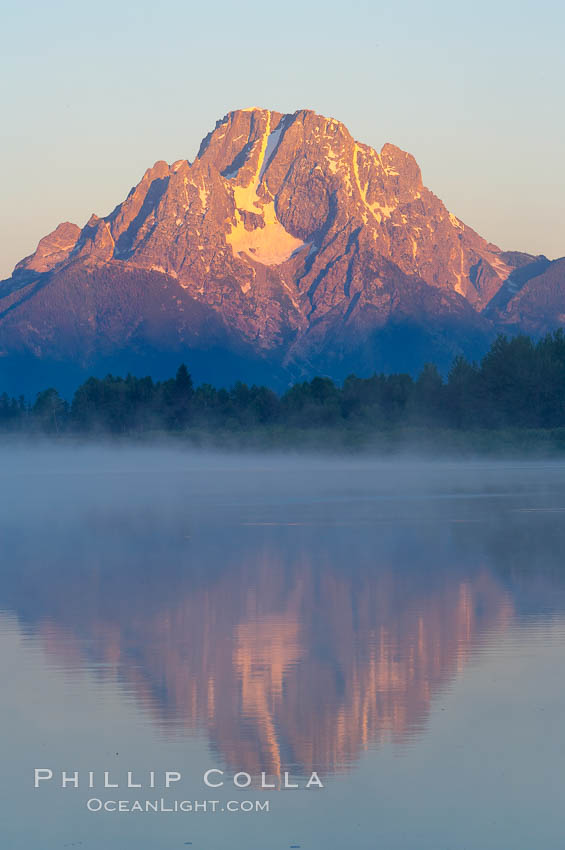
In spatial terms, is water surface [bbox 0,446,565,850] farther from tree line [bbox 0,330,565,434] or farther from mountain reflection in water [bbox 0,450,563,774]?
tree line [bbox 0,330,565,434]

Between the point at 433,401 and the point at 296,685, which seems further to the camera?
the point at 433,401

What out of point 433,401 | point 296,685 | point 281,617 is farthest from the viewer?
point 433,401

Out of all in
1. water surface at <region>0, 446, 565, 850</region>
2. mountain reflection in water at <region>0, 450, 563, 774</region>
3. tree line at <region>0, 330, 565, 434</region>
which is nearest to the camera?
water surface at <region>0, 446, 565, 850</region>

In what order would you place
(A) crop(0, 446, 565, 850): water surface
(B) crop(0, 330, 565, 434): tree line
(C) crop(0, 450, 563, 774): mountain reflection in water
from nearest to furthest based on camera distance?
(A) crop(0, 446, 565, 850): water surface → (C) crop(0, 450, 563, 774): mountain reflection in water → (B) crop(0, 330, 565, 434): tree line

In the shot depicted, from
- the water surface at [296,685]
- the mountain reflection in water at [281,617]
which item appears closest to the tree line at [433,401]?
the mountain reflection in water at [281,617]

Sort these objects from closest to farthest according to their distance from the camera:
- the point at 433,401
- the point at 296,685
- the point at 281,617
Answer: the point at 296,685 → the point at 281,617 → the point at 433,401

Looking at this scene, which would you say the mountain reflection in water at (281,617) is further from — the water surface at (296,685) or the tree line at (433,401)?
the tree line at (433,401)

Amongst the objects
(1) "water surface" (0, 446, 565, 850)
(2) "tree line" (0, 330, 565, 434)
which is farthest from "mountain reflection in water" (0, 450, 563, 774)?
(2) "tree line" (0, 330, 565, 434)

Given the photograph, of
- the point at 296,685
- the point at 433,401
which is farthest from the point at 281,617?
the point at 433,401

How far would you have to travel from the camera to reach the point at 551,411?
138 metres

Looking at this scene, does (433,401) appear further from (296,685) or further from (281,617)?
(296,685)

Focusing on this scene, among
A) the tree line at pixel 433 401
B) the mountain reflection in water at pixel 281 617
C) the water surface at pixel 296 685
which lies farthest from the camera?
the tree line at pixel 433 401

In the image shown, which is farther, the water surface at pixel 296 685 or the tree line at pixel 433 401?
the tree line at pixel 433 401

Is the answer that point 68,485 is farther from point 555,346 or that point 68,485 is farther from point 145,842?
point 555,346
